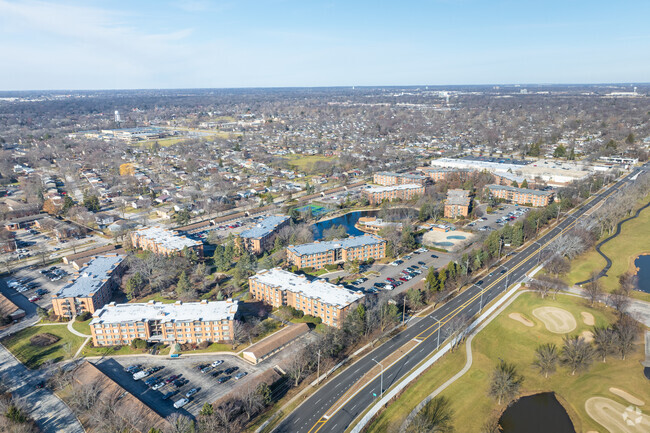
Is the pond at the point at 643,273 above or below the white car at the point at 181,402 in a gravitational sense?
below

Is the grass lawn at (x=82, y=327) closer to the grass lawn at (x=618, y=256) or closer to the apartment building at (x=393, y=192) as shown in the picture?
the grass lawn at (x=618, y=256)

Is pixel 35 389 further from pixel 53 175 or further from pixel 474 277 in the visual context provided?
pixel 53 175

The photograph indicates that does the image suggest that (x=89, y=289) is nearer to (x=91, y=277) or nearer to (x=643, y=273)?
(x=91, y=277)

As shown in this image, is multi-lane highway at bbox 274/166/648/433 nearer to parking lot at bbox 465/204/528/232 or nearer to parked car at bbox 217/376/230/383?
parked car at bbox 217/376/230/383

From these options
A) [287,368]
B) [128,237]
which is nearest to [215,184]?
[128,237]

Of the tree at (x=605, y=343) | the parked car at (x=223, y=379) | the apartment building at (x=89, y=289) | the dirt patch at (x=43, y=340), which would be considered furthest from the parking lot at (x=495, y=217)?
the dirt patch at (x=43, y=340)

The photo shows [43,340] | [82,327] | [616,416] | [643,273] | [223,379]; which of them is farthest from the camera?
[643,273]

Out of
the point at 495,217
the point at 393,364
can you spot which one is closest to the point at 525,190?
the point at 495,217
